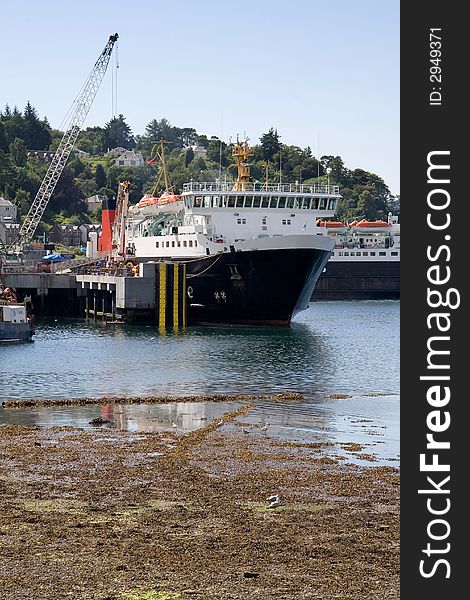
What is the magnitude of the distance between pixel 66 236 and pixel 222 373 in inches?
4653

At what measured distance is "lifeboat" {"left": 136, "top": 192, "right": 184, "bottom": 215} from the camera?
77125mm

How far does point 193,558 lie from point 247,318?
51007mm

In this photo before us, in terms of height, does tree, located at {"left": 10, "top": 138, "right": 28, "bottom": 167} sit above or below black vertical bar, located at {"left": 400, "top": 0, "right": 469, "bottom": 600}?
above

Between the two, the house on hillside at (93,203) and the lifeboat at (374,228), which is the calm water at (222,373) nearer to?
the lifeboat at (374,228)

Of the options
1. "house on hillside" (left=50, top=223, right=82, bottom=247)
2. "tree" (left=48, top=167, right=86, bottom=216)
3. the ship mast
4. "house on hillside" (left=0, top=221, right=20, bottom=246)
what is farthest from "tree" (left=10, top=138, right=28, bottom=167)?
the ship mast

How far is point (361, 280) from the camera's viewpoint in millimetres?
111000

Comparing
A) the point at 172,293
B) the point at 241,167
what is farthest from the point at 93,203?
the point at 172,293

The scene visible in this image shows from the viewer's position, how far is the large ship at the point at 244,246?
213 feet

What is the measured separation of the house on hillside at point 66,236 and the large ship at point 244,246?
267ft

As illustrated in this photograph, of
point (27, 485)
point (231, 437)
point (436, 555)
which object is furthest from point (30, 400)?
point (436, 555)

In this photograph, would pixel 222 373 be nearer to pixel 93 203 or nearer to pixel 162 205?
pixel 162 205

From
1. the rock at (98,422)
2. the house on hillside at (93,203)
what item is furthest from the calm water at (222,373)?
the house on hillside at (93,203)

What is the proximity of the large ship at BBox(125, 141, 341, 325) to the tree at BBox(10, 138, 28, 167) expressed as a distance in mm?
116789

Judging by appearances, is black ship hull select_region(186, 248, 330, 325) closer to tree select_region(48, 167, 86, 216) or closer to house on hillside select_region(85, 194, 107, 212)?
tree select_region(48, 167, 86, 216)
